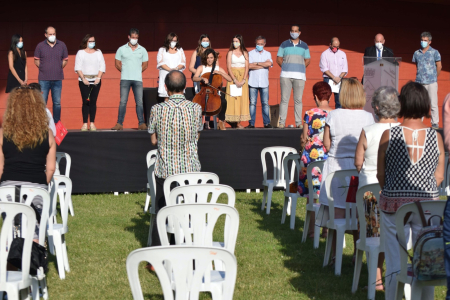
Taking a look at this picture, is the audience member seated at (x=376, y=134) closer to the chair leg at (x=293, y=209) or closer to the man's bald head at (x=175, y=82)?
the man's bald head at (x=175, y=82)

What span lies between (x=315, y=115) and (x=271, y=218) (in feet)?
7.81

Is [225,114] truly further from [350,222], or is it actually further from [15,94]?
[15,94]

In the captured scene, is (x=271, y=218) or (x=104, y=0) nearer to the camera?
(x=271, y=218)

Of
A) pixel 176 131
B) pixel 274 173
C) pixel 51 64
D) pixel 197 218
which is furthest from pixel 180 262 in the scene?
pixel 51 64

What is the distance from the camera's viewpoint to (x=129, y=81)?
1045cm

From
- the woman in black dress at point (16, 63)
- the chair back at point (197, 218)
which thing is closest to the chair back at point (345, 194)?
the chair back at point (197, 218)

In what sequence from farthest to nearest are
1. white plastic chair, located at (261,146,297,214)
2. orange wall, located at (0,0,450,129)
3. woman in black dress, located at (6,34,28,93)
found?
orange wall, located at (0,0,450,129)
woman in black dress, located at (6,34,28,93)
white plastic chair, located at (261,146,297,214)

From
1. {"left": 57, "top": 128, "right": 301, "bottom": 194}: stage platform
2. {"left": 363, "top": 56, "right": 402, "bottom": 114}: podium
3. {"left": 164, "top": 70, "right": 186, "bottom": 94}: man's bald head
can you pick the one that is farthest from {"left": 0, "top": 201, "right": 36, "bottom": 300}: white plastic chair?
{"left": 363, "top": 56, "right": 402, "bottom": 114}: podium

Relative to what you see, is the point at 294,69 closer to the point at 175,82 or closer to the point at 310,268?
the point at 310,268

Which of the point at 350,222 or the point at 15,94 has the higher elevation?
the point at 15,94

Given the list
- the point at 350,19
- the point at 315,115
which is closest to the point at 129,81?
the point at 315,115

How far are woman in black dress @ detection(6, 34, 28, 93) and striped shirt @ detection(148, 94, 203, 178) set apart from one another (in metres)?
6.32

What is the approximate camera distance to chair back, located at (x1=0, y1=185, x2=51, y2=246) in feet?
14.0

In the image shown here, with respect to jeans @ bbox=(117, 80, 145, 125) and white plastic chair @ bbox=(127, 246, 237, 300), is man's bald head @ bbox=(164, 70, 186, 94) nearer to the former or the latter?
white plastic chair @ bbox=(127, 246, 237, 300)
